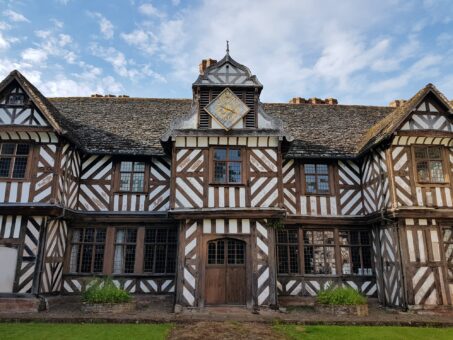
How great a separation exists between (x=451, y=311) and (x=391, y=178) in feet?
15.8

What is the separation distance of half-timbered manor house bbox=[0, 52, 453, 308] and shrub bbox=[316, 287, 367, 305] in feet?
5.44

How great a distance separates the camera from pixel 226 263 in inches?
474

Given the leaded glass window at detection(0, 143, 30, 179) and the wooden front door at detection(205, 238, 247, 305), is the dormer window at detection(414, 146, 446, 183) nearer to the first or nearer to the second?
the wooden front door at detection(205, 238, 247, 305)

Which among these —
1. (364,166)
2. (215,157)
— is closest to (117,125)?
(215,157)

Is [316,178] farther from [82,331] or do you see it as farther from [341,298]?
[82,331]

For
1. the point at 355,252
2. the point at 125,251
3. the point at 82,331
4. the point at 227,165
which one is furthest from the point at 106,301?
the point at 355,252

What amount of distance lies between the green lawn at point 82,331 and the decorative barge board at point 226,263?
7.37ft

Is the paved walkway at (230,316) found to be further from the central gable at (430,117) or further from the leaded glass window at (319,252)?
the central gable at (430,117)

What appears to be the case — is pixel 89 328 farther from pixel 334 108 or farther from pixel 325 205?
pixel 334 108

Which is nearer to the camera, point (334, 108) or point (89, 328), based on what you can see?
point (89, 328)

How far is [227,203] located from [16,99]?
29.8 ft

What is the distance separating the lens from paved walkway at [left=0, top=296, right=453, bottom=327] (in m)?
9.98

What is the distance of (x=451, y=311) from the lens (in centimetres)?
1151

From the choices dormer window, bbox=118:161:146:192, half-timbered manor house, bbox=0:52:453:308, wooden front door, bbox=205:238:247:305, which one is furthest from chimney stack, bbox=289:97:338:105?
wooden front door, bbox=205:238:247:305
